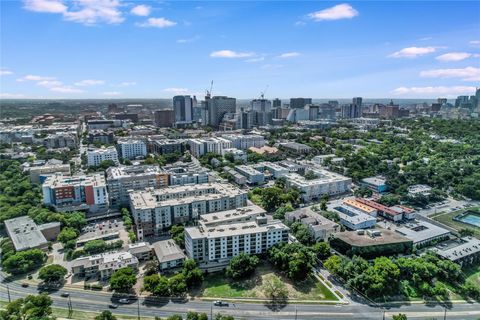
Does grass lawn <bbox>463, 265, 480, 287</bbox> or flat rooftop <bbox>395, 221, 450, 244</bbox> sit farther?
flat rooftop <bbox>395, 221, 450, 244</bbox>

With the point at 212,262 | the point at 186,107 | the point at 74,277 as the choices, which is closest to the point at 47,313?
the point at 74,277

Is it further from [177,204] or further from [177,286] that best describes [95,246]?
[177,286]

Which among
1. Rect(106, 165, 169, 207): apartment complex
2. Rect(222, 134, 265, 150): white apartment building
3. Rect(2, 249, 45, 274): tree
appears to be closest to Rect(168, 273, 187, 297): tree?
Rect(2, 249, 45, 274): tree

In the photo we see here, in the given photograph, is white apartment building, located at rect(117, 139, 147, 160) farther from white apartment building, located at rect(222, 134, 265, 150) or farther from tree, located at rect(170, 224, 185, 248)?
tree, located at rect(170, 224, 185, 248)

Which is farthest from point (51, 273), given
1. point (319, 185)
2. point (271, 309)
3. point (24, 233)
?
point (319, 185)

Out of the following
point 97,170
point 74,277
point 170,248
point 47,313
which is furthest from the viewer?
point 97,170

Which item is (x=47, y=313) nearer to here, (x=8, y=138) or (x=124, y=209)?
(x=124, y=209)
